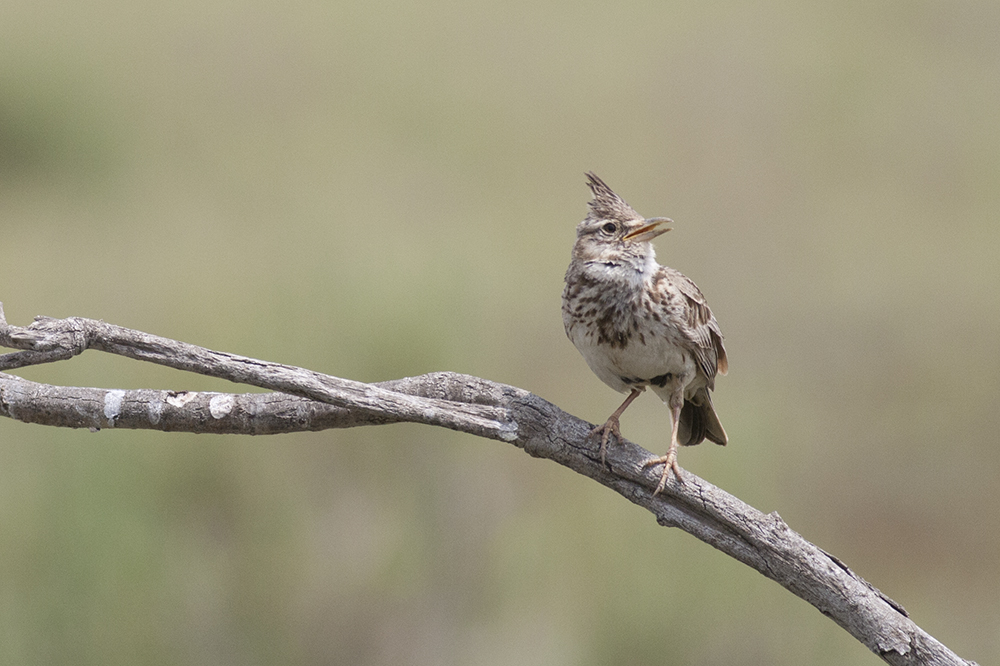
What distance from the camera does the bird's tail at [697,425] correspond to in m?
4.20

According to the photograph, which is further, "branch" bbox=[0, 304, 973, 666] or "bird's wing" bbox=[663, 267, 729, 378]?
"bird's wing" bbox=[663, 267, 729, 378]

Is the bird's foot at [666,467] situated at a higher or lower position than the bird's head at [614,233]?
lower

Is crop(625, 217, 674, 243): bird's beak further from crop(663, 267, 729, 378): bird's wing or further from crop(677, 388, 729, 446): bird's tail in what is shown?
crop(677, 388, 729, 446): bird's tail

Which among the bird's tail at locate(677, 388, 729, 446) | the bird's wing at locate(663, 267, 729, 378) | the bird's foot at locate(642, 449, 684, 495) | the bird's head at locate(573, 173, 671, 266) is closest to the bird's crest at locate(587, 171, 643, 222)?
the bird's head at locate(573, 173, 671, 266)

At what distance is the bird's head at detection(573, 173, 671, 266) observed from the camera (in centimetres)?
378

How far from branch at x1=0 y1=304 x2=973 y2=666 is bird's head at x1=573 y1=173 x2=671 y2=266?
0.86m

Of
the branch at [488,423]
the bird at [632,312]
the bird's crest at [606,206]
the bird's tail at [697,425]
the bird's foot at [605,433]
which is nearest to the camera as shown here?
the branch at [488,423]

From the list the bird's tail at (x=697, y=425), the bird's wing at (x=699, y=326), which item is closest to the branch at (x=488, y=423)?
the bird's wing at (x=699, y=326)

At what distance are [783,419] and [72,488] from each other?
22.4ft

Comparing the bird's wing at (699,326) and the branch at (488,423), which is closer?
the branch at (488,423)

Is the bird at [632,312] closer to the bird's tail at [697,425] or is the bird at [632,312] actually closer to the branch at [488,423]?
the bird's tail at [697,425]

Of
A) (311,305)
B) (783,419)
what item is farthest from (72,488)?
(783,419)

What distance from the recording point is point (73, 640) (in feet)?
21.4

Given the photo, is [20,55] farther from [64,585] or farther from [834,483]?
[834,483]
